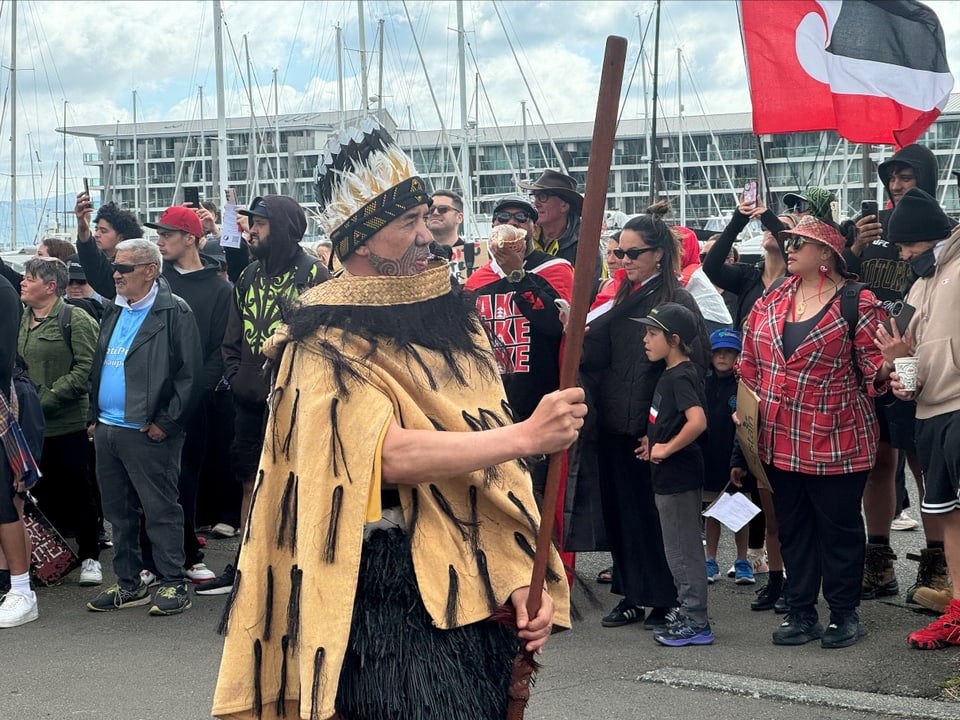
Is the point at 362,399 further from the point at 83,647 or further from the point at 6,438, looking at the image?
the point at 6,438

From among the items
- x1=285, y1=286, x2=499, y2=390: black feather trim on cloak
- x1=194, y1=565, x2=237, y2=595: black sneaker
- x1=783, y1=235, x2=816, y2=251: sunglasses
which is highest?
x1=783, y1=235, x2=816, y2=251: sunglasses

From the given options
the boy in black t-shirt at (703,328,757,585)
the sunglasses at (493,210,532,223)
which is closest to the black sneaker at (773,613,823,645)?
the boy in black t-shirt at (703,328,757,585)

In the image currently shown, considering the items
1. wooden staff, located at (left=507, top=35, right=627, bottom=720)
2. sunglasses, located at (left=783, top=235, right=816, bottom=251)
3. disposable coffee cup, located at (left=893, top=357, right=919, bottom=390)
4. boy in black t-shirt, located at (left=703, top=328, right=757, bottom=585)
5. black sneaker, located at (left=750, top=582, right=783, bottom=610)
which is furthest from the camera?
boy in black t-shirt, located at (left=703, top=328, right=757, bottom=585)

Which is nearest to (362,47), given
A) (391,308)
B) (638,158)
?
(391,308)

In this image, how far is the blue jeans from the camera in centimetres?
707

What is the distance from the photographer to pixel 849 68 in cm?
716

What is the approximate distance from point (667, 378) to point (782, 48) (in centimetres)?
238

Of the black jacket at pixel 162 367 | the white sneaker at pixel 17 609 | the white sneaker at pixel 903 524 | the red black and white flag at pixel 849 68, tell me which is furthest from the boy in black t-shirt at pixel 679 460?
the white sneaker at pixel 17 609

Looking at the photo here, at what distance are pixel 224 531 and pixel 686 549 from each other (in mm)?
4321

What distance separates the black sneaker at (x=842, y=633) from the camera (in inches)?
231

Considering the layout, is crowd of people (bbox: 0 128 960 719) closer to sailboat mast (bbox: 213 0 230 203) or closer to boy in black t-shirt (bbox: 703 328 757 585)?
boy in black t-shirt (bbox: 703 328 757 585)

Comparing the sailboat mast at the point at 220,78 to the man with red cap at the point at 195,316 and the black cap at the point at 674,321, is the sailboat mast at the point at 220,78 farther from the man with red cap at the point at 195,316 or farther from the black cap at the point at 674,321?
the black cap at the point at 674,321

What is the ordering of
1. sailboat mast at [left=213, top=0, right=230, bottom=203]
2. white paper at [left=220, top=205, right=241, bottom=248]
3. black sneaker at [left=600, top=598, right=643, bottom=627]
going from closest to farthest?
1. black sneaker at [left=600, top=598, right=643, bottom=627]
2. white paper at [left=220, top=205, right=241, bottom=248]
3. sailboat mast at [left=213, top=0, right=230, bottom=203]

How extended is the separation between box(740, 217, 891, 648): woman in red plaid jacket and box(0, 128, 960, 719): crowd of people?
0.01 metres
